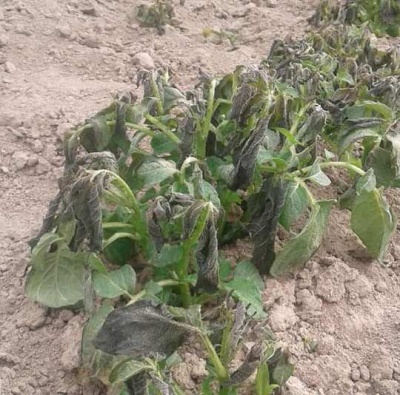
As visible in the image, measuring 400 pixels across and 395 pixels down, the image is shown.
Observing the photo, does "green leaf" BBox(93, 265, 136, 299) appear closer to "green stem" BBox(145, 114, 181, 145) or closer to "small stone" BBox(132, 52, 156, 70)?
"green stem" BBox(145, 114, 181, 145)

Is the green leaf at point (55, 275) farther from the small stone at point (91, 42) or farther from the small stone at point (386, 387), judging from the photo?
the small stone at point (91, 42)

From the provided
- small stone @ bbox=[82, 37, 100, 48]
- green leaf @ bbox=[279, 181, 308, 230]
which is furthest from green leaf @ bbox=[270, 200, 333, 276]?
small stone @ bbox=[82, 37, 100, 48]

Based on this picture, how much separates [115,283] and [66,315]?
0.27 m

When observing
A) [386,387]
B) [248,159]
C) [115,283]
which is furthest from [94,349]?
[386,387]

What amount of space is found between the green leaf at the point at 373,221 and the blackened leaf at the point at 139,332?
24.0 inches

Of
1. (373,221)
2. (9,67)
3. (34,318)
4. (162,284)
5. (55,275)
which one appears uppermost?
(373,221)

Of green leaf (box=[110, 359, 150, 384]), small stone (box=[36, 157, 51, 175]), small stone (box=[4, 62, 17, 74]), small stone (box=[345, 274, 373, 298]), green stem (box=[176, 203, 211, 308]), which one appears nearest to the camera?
green leaf (box=[110, 359, 150, 384])

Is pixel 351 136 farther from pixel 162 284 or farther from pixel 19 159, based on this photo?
pixel 19 159

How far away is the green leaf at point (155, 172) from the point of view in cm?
174

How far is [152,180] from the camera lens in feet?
5.71

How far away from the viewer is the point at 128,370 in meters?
1.46

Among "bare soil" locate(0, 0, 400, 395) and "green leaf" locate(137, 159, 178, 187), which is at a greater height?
"green leaf" locate(137, 159, 178, 187)

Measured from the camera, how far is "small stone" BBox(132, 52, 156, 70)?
314cm

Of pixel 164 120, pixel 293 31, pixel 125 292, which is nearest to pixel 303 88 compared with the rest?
pixel 164 120
